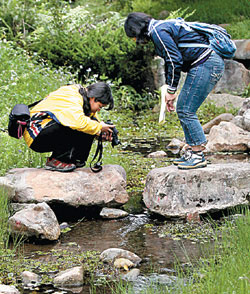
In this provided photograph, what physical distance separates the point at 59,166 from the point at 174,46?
1660 millimetres

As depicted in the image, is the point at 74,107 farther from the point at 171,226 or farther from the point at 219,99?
the point at 219,99

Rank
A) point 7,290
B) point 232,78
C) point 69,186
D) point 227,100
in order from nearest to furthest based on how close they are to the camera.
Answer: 1. point 7,290
2. point 69,186
3. point 227,100
4. point 232,78

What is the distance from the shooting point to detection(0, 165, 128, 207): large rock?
4.84 meters

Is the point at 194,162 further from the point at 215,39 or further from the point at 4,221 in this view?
the point at 4,221

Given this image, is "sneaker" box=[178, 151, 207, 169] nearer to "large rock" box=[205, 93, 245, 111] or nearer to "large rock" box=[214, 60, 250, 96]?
"large rock" box=[205, 93, 245, 111]

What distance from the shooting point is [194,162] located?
5.11 metres

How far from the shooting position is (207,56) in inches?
193

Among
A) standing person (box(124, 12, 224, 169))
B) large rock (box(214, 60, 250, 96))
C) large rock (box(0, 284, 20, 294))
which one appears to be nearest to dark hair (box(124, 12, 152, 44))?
standing person (box(124, 12, 224, 169))

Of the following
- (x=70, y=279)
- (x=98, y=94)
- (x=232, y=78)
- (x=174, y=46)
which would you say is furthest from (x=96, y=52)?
(x=70, y=279)

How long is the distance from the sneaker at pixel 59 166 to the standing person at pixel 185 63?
111 centimetres

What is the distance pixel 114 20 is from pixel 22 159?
315 inches

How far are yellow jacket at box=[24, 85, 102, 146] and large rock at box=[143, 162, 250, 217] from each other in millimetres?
853

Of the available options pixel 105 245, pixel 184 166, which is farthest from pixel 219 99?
pixel 105 245

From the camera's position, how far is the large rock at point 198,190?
4.88 metres
